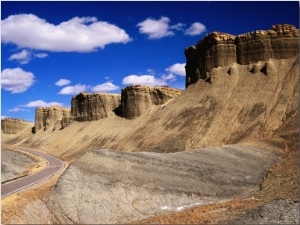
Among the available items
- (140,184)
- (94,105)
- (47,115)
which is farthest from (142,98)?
(47,115)

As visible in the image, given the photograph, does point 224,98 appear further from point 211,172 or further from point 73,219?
point 73,219

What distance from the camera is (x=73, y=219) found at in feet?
68.3

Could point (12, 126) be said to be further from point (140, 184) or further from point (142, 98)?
point (140, 184)

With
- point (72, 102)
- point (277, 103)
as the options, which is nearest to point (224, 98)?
point (277, 103)

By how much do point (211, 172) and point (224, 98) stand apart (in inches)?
993

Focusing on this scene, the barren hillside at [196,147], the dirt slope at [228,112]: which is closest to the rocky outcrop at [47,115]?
the barren hillside at [196,147]

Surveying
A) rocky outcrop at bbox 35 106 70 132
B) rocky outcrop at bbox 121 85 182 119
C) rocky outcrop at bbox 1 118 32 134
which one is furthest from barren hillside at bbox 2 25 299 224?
rocky outcrop at bbox 1 118 32 134

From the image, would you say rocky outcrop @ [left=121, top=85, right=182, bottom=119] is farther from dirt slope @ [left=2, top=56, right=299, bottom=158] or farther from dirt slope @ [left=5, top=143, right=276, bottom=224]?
dirt slope @ [left=5, top=143, right=276, bottom=224]

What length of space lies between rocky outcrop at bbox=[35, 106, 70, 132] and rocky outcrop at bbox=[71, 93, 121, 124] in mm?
23133

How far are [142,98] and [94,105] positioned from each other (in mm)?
16665

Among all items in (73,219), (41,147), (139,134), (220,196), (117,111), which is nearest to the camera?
(73,219)

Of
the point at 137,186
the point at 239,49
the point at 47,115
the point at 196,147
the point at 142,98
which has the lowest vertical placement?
the point at 137,186

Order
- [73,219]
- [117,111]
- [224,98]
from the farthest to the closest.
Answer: [117,111], [224,98], [73,219]

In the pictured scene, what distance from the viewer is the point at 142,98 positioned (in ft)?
245
